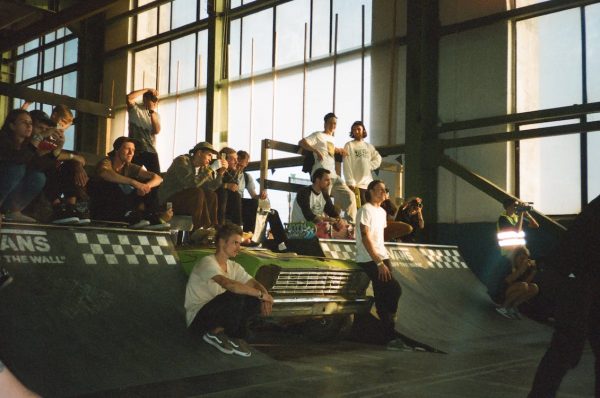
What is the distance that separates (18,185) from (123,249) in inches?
42.0

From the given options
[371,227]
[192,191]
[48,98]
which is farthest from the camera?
[48,98]

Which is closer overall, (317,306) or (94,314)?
(94,314)

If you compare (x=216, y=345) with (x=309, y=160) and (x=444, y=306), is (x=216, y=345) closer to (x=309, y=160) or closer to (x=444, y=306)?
(x=444, y=306)

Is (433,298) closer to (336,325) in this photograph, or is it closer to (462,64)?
(336,325)

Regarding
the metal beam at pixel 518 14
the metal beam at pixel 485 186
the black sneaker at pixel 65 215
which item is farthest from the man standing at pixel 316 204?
the metal beam at pixel 518 14

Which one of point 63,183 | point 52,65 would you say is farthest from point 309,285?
point 52,65

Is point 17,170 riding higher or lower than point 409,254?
higher

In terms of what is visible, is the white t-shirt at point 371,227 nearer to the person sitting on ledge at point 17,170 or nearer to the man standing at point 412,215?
the person sitting on ledge at point 17,170

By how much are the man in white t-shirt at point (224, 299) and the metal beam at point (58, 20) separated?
955 cm

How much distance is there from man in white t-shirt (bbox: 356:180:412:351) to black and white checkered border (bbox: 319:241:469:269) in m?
0.54

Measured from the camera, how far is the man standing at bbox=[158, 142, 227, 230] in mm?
7809

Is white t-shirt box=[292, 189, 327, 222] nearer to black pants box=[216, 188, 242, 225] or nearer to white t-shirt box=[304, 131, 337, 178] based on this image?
black pants box=[216, 188, 242, 225]

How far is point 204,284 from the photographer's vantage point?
605cm

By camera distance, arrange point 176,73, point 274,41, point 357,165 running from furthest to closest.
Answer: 1. point 176,73
2. point 274,41
3. point 357,165
